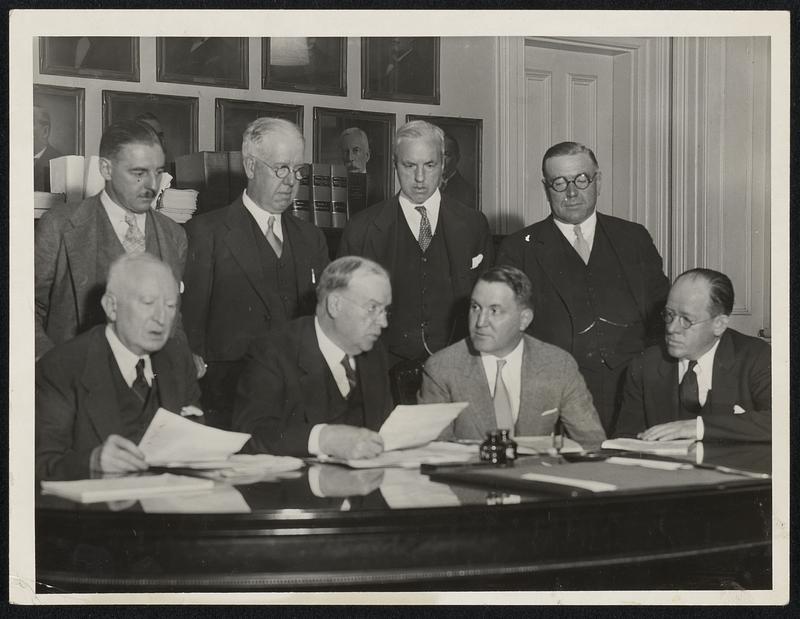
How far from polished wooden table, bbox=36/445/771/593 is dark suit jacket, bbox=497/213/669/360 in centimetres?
127

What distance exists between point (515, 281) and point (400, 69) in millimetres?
1076

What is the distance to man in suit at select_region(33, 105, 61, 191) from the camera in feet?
12.2

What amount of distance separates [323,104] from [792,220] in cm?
207

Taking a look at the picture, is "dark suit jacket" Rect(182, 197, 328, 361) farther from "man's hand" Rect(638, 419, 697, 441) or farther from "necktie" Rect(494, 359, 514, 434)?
"man's hand" Rect(638, 419, 697, 441)

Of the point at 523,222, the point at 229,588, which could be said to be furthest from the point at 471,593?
the point at 523,222

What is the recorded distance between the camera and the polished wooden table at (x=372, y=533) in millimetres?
2604

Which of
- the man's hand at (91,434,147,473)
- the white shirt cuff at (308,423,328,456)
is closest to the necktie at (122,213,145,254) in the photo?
the man's hand at (91,434,147,473)

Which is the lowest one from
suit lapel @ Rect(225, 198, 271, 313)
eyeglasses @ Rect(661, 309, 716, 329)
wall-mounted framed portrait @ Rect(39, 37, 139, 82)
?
eyeglasses @ Rect(661, 309, 716, 329)

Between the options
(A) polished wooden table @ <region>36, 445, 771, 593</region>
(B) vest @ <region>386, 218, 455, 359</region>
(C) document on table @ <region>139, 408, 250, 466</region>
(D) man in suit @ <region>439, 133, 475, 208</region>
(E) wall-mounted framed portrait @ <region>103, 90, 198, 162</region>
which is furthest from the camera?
(D) man in suit @ <region>439, 133, 475, 208</region>

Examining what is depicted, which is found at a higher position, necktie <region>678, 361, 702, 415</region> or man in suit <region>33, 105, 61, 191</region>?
man in suit <region>33, 105, 61, 191</region>

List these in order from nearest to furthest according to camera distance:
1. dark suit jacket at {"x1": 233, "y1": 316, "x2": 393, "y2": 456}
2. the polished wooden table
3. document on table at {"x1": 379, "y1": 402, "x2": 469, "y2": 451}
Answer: the polished wooden table < document on table at {"x1": 379, "y1": 402, "x2": 469, "y2": 451} < dark suit jacket at {"x1": 233, "y1": 316, "x2": 393, "y2": 456}

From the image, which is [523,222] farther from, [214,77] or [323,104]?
[214,77]

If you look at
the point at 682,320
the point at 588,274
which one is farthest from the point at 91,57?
the point at 682,320

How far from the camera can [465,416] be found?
12.4 feet
